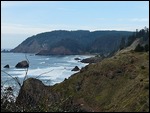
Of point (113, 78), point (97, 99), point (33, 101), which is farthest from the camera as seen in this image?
point (113, 78)

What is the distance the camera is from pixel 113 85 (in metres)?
54.4

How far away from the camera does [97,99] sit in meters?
51.7

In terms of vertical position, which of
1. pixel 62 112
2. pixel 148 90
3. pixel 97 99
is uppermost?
pixel 62 112

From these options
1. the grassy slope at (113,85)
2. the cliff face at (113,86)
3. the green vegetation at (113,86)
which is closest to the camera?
the green vegetation at (113,86)

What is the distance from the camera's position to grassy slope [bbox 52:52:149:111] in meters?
44.2

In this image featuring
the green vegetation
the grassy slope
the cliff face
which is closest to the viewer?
the green vegetation

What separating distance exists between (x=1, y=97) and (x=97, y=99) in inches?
1694

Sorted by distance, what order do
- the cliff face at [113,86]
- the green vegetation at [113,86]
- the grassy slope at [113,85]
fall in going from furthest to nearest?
1. the grassy slope at [113,85]
2. the cliff face at [113,86]
3. the green vegetation at [113,86]

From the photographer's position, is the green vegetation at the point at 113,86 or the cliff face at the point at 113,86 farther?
the cliff face at the point at 113,86

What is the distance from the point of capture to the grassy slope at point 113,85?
145 feet

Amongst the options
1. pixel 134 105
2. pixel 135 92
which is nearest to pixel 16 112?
pixel 134 105

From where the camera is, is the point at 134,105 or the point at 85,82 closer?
the point at 134,105

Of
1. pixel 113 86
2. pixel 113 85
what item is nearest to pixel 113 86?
pixel 113 86

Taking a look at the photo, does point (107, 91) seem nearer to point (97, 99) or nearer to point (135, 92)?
point (97, 99)
